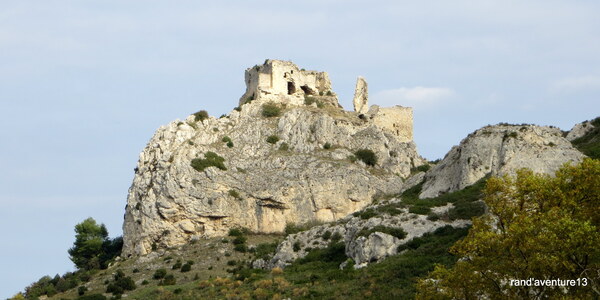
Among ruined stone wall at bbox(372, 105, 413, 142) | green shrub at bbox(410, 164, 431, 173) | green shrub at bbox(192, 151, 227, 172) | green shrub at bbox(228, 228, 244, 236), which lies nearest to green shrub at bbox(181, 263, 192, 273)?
green shrub at bbox(228, 228, 244, 236)

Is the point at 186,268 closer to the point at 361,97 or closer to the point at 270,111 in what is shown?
the point at 270,111

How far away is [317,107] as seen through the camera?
3243 inches

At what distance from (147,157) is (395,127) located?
91.8 feet

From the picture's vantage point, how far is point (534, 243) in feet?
74.4

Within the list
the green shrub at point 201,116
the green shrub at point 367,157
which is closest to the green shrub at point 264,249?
the green shrub at point 367,157

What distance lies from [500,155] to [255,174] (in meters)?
28.1

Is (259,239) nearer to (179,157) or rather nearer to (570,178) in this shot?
(179,157)

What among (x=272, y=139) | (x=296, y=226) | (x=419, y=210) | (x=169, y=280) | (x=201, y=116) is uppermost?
(x=201, y=116)

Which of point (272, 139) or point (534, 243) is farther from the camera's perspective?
point (272, 139)

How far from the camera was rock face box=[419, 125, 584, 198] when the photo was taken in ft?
154

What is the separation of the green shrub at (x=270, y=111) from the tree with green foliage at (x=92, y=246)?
751 inches

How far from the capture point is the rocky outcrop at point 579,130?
55.0 metres

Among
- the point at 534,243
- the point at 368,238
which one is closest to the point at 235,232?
the point at 368,238

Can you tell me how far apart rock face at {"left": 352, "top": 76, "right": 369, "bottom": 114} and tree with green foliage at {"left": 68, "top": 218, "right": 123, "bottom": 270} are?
97.9 feet
